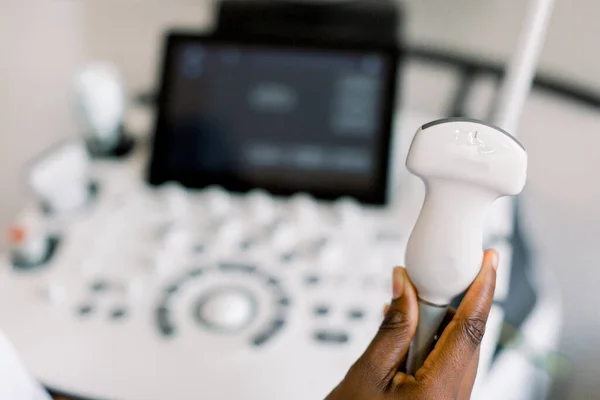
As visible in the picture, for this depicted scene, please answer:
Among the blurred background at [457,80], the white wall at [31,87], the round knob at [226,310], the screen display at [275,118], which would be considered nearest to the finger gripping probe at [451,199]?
the round knob at [226,310]

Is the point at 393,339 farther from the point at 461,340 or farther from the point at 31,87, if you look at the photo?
the point at 31,87

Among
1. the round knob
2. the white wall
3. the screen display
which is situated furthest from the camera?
the white wall

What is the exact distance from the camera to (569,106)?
83 centimetres

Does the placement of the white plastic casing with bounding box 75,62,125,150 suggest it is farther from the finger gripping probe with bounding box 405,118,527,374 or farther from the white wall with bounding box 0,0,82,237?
the finger gripping probe with bounding box 405,118,527,374

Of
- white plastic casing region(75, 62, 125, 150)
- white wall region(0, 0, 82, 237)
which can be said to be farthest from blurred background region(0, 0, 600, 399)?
white plastic casing region(75, 62, 125, 150)

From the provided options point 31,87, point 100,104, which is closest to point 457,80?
point 100,104

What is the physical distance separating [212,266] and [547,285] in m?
0.45

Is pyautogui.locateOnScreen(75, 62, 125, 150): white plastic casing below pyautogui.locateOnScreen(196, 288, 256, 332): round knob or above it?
above

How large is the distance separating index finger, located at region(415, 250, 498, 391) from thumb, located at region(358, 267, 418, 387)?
2 centimetres

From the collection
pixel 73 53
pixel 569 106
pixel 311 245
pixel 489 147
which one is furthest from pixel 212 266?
pixel 73 53

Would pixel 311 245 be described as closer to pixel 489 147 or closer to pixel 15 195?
pixel 489 147

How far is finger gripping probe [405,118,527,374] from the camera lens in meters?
0.33

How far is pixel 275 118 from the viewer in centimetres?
72

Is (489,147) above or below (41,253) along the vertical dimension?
above
